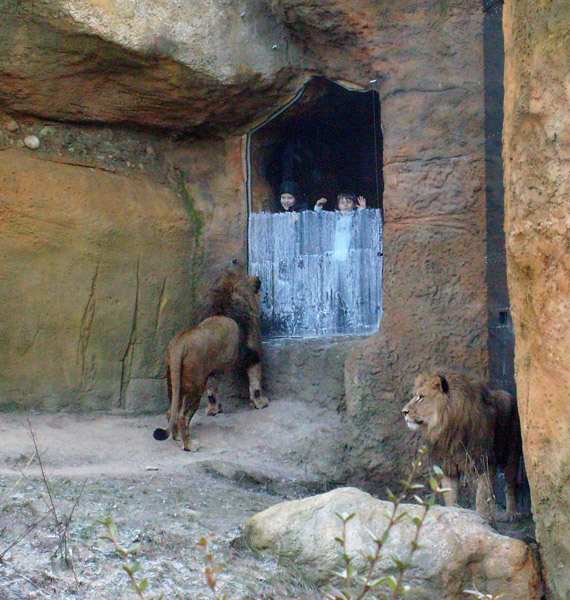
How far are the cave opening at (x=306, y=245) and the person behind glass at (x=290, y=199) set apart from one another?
61 mm

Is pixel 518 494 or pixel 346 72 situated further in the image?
pixel 346 72

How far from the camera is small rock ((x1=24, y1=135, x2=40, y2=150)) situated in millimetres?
7195

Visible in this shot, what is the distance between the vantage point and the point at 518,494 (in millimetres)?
6387

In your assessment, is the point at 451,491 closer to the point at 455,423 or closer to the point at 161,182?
the point at 455,423

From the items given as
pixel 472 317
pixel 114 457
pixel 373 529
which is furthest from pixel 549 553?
pixel 114 457

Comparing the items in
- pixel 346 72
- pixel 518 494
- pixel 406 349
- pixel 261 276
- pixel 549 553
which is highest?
pixel 346 72

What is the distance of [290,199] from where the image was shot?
8.36m

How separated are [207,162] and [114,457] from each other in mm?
3085

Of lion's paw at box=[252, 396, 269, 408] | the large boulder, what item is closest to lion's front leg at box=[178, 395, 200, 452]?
lion's paw at box=[252, 396, 269, 408]

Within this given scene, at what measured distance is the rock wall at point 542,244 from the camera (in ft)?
12.0

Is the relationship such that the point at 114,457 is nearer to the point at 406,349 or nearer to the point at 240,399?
the point at 240,399

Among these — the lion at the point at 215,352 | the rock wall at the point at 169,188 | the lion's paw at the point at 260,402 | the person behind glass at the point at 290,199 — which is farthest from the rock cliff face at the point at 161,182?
the person behind glass at the point at 290,199

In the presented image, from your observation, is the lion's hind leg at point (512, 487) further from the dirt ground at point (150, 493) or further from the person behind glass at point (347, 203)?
the person behind glass at point (347, 203)

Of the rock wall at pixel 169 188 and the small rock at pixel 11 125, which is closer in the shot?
the rock wall at pixel 169 188
